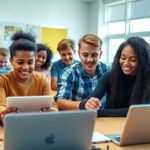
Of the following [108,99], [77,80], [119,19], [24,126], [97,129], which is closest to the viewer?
[24,126]

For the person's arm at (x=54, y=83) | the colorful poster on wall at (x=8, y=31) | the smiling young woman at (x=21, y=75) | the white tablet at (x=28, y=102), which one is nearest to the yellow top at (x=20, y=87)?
the smiling young woman at (x=21, y=75)

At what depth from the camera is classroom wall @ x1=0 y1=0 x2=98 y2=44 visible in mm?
5820

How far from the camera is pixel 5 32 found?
19.0ft

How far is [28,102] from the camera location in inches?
65.6

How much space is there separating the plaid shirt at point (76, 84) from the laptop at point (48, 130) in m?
1.20

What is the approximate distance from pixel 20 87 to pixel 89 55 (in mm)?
600

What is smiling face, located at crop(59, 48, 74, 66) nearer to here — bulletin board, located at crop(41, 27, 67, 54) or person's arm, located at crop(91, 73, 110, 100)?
person's arm, located at crop(91, 73, 110, 100)

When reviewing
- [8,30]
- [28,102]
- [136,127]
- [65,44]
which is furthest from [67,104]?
[8,30]

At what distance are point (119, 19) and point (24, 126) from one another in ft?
18.3

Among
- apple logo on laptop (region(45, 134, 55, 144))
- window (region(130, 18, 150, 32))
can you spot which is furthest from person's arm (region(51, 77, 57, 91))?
apple logo on laptop (region(45, 134, 55, 144))

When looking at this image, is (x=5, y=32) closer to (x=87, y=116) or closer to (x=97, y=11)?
(x=97, y=11)

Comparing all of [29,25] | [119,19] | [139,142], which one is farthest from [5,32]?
[139,142]

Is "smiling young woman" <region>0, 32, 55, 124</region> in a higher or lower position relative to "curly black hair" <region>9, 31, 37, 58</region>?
lower

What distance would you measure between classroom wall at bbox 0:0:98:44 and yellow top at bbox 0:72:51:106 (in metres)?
3.86
